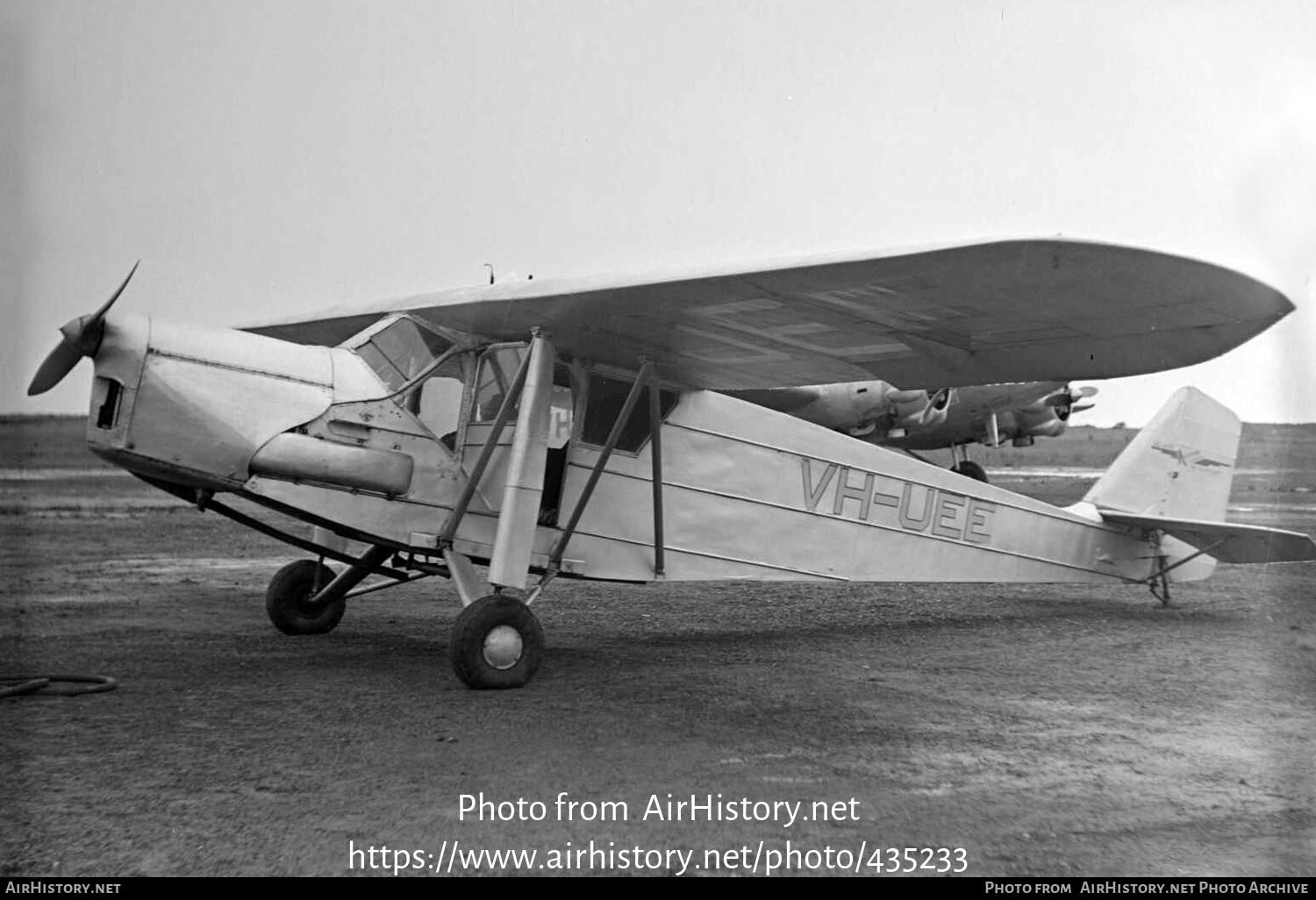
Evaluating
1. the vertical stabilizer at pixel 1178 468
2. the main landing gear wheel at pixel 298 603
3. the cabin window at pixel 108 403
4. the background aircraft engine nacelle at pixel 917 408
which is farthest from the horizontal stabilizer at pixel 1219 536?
the background aircraft engine nacelle at pixel 917 408

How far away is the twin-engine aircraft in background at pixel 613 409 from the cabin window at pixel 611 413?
0.06ft

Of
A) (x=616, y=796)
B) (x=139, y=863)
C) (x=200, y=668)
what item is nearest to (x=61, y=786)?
(x=139, y=863)

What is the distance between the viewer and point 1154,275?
478 cm

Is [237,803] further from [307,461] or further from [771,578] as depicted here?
[771,578]

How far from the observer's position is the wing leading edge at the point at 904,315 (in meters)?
4.84

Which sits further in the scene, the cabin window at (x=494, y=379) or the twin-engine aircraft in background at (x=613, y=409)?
the cabin window at (x=494, y=379)

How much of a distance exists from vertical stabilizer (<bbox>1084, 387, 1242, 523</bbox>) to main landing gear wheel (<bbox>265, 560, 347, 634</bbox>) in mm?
6994

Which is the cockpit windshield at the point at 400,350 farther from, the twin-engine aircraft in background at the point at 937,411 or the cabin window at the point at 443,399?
the twin-engine aircraft in background at the point at 937,411

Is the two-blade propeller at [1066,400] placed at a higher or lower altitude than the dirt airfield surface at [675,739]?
higher

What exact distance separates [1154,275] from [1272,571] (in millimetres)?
9823

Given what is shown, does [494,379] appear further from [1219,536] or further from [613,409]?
[1219,536]

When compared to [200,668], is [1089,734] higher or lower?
higher

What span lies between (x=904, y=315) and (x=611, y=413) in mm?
2467

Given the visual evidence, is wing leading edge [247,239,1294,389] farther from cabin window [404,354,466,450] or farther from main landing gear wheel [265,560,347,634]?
main landing gear wheel [265,560,347,634]
